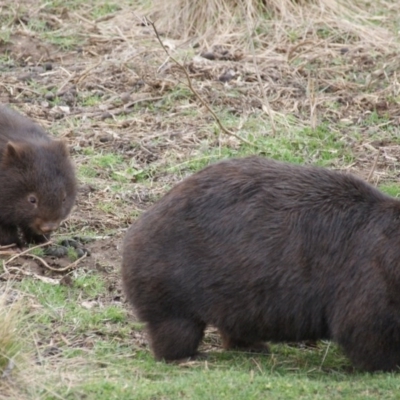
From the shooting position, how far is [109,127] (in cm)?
1059

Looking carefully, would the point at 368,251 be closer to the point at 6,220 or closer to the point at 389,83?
the point at 6,220

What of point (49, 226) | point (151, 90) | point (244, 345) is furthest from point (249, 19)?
point (244, 345)

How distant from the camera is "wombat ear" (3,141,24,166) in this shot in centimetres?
841

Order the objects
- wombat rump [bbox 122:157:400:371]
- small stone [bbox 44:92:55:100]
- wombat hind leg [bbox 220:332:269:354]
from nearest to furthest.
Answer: wombat rump [bbox 122:157:400:371] < wombat hind leg [bbox 220:332:269:354] < small stone [bbox 44:92:55:100]

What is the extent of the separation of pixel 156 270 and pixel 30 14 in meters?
7.37

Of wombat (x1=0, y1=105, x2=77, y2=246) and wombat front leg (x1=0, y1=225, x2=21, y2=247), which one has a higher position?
wombat (x1=0, y1=105, x2=77, y2=246)

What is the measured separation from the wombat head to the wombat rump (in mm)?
1922

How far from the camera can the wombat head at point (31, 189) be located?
845 centimetres

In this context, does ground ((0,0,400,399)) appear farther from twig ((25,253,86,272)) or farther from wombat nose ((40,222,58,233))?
wombat nose ((40,222,58,233))

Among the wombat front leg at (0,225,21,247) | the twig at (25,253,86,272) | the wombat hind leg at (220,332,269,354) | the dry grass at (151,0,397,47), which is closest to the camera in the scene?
the wombat hind leg at (220,332,269,354)

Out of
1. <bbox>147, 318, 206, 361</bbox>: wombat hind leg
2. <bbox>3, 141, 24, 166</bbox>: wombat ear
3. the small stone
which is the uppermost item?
<bbox>3, 141, 24, 166</bbox>: wombat ear

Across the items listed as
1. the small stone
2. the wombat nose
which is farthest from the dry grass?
the wombat nose

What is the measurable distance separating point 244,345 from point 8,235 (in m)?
2.48

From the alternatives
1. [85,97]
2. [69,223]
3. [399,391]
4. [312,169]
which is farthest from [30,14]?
[399,391]
